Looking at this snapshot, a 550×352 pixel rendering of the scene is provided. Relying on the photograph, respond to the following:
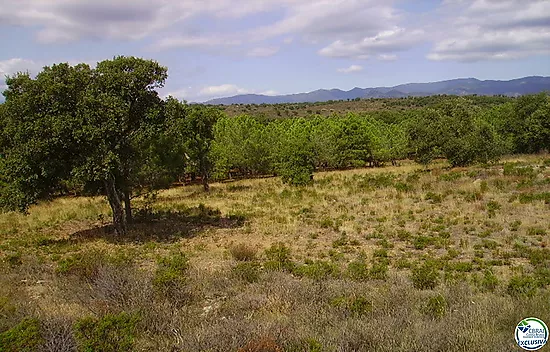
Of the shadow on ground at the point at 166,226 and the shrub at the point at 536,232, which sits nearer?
the shrub at the point at 536,232

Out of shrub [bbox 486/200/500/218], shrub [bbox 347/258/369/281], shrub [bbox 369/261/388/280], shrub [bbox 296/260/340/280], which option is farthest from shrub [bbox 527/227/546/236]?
shrub [bbox 296/260/340/280]

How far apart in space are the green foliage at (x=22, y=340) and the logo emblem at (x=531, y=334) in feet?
18.9

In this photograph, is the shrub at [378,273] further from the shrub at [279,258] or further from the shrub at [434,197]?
the shrub at [434,197]

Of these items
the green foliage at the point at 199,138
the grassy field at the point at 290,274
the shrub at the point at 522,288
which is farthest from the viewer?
the green foliage at the point at 199,138

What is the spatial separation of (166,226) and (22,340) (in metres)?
13.2

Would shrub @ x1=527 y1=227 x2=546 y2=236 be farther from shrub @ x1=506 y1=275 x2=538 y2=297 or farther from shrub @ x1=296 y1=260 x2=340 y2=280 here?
shrub @ x1=296 y1=260 x2=340 y2=280

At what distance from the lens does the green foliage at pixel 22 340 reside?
4770mm

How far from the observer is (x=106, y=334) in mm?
5098

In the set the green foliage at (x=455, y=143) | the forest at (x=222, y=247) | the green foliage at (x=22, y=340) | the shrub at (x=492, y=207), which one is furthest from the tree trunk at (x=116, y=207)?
the green foliage at (x=455, y=143)

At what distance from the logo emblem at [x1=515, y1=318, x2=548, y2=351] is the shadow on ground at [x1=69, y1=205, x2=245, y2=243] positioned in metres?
12.6

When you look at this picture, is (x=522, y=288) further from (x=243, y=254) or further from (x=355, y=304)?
(x=243, y=254)

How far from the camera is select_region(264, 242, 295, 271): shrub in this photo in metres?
10.4

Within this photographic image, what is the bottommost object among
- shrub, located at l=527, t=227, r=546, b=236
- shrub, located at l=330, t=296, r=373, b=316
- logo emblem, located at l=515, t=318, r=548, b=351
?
shrub, located at l=527, t=227, r=546, b=236

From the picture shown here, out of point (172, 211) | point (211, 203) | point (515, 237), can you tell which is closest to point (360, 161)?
point (211, 203)
